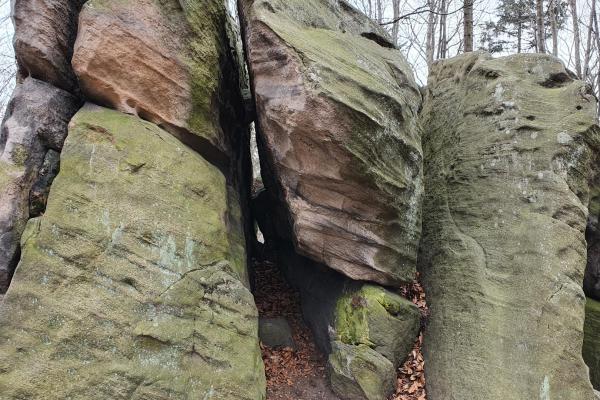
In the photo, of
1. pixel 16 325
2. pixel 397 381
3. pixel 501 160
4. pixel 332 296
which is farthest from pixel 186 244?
pixel 501 160

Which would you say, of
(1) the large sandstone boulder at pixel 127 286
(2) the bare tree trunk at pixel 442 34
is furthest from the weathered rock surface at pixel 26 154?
(2) the bare tree trunk at pixel 442 34

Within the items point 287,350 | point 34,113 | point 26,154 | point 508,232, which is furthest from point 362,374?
point 34,113

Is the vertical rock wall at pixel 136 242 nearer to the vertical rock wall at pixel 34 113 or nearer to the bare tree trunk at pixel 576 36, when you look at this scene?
the vertical rock wall at pixel 34 113

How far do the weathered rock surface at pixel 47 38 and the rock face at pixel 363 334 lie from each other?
4.41 metres

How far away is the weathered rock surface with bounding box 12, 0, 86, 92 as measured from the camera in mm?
5141

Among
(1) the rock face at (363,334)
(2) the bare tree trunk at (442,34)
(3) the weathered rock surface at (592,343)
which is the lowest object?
(3) the weathered rock surface at (592,343)

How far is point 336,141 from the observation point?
504 cm

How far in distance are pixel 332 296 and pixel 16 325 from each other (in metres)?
4.01

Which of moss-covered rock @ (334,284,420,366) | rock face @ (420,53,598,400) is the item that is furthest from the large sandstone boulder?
rock face @ (420,53,598,400)

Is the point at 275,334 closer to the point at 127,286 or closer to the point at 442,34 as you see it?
the point at 127,286

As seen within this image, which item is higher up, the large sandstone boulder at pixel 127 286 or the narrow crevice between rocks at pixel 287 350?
the large sandstone boulder at pixel 127 286

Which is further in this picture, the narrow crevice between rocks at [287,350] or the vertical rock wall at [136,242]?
the narrow crevice between rocks at [287,350]

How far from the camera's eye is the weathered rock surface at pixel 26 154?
4496 millimetres

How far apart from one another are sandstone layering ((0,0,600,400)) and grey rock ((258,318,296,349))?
0.48 m
